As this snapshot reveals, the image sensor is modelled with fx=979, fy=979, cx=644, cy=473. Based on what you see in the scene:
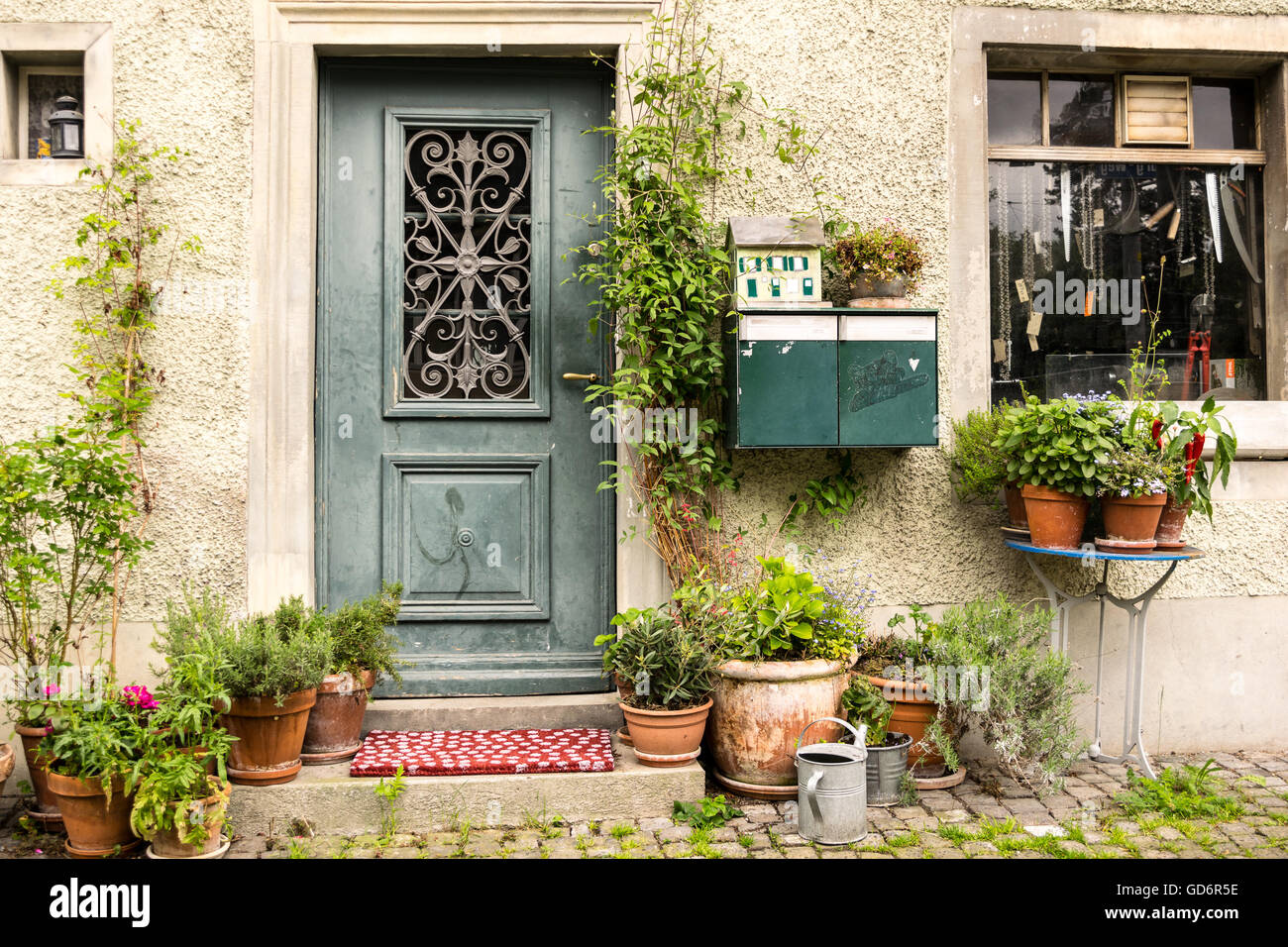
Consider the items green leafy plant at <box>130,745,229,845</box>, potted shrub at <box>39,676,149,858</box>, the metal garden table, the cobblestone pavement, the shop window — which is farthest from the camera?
the shop window

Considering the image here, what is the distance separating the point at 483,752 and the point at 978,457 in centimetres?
249

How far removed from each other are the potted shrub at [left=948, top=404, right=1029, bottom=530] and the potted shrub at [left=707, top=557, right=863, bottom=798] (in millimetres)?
947

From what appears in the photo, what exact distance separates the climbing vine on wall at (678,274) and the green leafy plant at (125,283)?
1.83m

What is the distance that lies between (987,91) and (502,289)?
2.53 m

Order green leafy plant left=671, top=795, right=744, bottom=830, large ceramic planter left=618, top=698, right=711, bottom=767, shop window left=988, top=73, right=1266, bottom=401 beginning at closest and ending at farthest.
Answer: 1. green leafy plant left=671, top=795, right=744, bottom=830
2. large ceramic planter left=618, top=698, right=711, bottom=767
3. shop window left=988, top=73, right=1266, bottom=401

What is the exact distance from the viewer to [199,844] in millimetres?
3277

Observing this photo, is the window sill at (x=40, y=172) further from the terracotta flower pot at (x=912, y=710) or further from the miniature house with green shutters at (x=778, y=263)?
the terracotta flower pot at (x=912, y=710)

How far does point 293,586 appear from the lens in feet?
14.0

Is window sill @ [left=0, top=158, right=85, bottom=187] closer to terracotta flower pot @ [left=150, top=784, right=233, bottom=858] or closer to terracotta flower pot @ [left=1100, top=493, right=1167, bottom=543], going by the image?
terracotta flower pot @ [left=150, top=784, right=233, bottom=858]

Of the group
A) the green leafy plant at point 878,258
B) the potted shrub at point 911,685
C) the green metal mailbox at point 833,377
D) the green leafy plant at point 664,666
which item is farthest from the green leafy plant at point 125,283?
the potted shrub at point 911,685

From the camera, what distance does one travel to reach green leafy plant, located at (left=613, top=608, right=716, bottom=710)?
3.80 m

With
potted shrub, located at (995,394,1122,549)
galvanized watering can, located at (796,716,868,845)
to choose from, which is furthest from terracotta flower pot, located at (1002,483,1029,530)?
galvanized watering can, located at (796,716,868,845)
